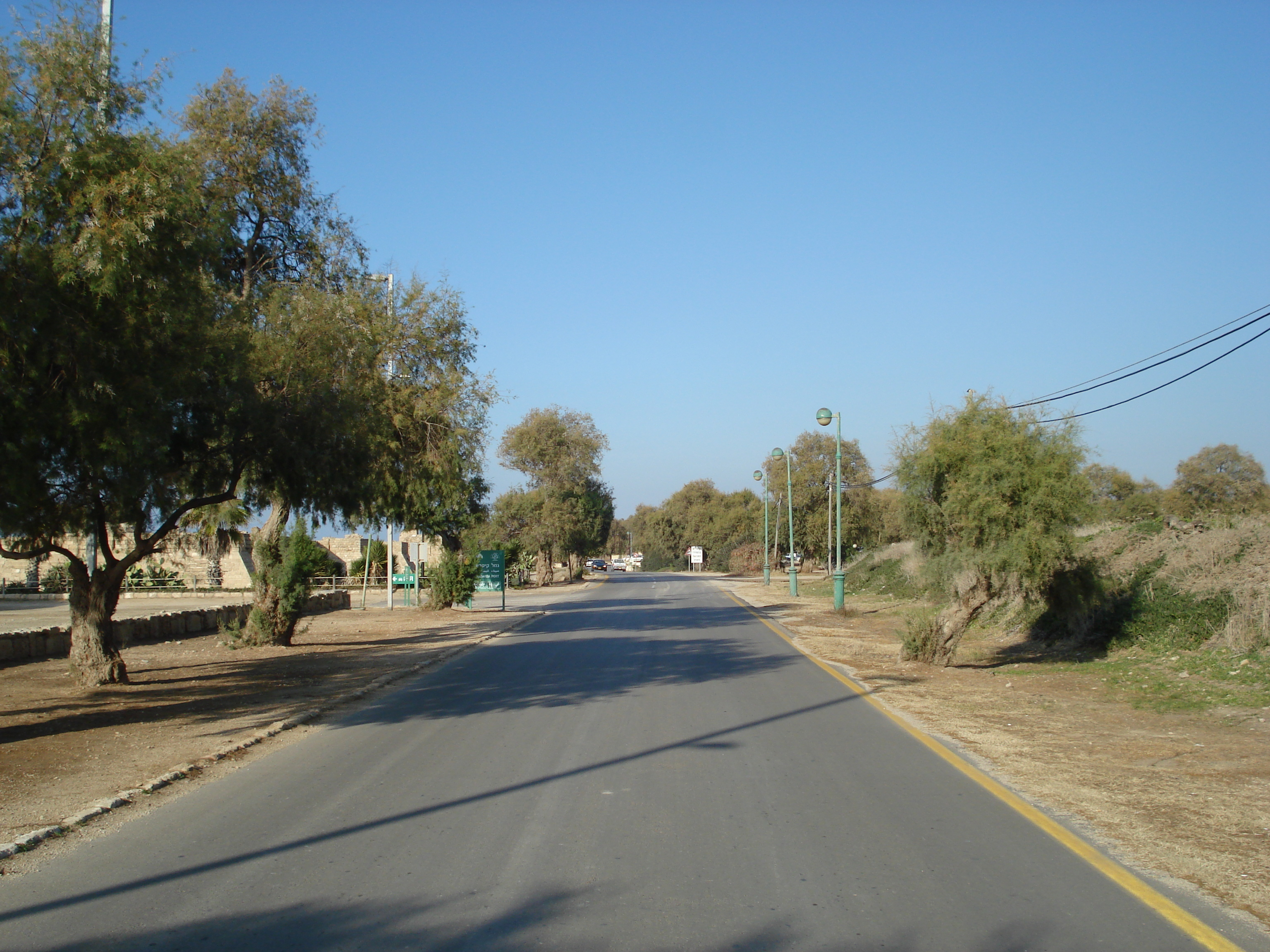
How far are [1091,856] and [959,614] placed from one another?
34.4ft

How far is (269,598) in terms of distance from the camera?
67.5ft

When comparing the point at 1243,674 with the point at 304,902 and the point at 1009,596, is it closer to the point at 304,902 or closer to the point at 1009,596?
the point at 1009,596

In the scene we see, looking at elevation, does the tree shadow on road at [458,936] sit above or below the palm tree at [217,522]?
below

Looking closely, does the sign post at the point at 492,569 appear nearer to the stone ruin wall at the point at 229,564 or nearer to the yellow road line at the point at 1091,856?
the stone ruin wall at the point at 229,564

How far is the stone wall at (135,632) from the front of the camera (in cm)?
1772

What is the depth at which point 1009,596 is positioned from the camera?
1681 cm

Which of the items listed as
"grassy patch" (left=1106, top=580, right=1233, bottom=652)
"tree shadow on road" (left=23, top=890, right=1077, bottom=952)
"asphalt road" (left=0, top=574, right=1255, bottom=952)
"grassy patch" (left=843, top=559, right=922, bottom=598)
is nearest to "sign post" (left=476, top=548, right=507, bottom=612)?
"grassy patch" (left=843, top=559, right=922, bottom=598)

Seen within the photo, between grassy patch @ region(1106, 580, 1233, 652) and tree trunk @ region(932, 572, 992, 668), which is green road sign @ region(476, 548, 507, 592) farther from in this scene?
grassy patch @ region(1106, 580, 1233, 652)

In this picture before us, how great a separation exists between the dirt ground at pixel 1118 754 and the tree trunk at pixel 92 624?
36.6 feet

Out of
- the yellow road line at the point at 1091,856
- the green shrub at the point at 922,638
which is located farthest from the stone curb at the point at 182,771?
the green shrub at the point at 922,638

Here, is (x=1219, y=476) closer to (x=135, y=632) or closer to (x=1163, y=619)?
(x=1163, y=619)

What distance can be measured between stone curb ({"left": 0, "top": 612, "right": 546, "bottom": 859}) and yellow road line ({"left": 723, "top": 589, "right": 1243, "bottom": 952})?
7.00 m

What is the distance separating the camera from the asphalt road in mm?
4898

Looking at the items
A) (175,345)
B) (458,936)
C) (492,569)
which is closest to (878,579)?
(492,569)
